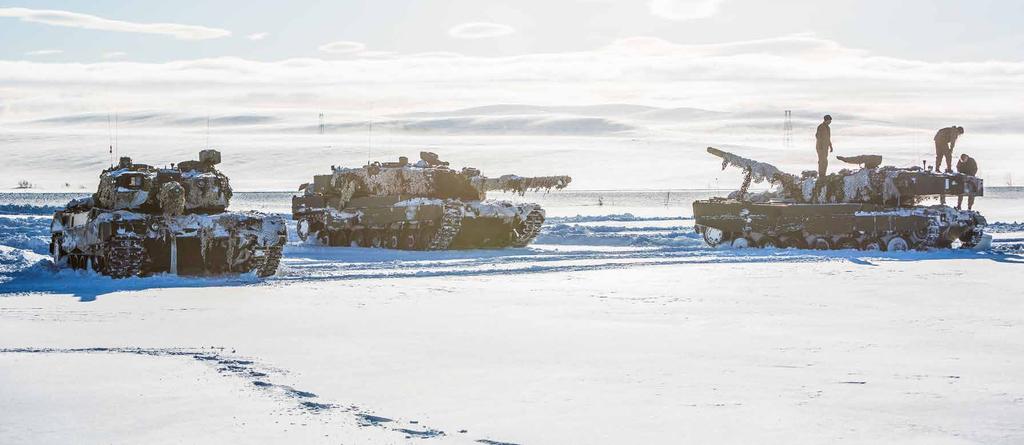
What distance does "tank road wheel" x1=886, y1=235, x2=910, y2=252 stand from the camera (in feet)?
77.8

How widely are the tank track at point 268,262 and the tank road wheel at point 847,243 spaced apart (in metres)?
11.2

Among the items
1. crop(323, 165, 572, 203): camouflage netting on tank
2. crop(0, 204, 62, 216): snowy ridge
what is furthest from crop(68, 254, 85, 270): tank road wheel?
crop(0, 204, 62, 216): snowy ridge

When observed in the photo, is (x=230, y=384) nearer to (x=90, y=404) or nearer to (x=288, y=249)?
(x=90, y=404)

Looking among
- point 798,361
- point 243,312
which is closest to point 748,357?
point 798,361

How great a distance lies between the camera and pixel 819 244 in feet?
80.2

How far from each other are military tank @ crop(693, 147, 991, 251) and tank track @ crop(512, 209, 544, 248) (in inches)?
132

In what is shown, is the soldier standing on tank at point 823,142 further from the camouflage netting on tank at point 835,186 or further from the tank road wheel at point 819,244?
the tank road wheel at point 819,244

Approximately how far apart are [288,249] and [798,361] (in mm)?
16758

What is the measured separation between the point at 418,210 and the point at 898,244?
884cm

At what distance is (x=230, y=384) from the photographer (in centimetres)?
834

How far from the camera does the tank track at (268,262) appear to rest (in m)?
18.1

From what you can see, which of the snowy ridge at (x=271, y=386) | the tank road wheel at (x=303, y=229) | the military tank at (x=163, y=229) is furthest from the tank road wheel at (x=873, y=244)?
the snowy ridge at (x=271, y=386)

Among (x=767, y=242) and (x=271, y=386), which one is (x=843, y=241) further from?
(x=271, y=386)

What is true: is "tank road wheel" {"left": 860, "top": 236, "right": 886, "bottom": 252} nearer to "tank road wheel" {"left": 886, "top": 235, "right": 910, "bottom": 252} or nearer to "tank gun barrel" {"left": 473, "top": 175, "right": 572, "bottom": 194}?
"tank road wheel" {"left": 886, "top": 235, "right": 910, "bottom": 252}
